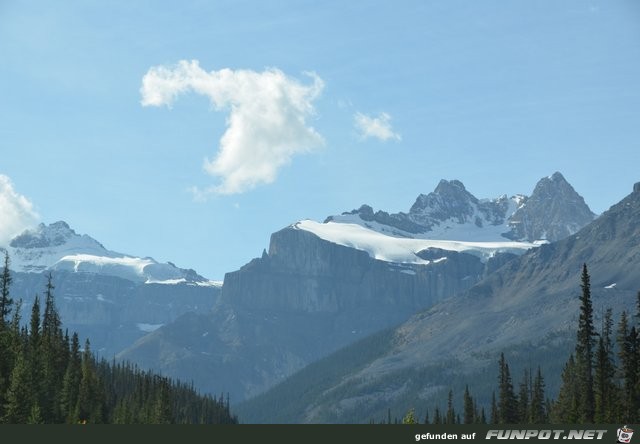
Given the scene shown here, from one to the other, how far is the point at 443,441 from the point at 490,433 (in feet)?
23.1

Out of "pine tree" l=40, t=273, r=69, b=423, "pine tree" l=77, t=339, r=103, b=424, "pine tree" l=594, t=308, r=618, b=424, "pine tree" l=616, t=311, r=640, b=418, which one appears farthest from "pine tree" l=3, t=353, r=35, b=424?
"pine tree" l=616, t=311, r=640, b=418

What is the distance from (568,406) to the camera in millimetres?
190875

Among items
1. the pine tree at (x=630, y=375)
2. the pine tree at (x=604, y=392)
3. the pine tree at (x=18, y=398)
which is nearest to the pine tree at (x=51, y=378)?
the pine tree at (x=18, y=398)

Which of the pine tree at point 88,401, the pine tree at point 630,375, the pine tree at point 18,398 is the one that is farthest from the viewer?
the pine tree at point 88,401

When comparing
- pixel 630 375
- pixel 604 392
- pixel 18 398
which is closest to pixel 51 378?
pixel 18 398

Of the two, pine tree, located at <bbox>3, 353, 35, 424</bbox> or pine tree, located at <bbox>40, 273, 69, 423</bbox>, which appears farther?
pine tree, located at <bbox>40, 273, 69, 423</bbox>

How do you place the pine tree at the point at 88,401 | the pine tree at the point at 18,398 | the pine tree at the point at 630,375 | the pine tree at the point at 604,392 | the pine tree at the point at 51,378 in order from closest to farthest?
1. the pine tree at the point at 18,398
2. the pine tree at the point at 630,375
3. the pine tree at the point at 604,392
4. the pine tree at the point at 51,378
5. the pine tree at the point at 88,401

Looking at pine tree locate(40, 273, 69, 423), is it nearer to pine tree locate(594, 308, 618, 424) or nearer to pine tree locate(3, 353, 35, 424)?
pine tree locate(3, 353, 35, 424)

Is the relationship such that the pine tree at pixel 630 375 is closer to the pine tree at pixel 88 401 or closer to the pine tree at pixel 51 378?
the pine tree at pixel 88 401

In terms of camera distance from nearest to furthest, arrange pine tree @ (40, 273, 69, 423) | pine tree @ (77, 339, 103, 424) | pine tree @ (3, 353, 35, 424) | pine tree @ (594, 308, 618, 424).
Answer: pine tree @ (3, 353, 35, 424) < pine tree @ (594, 308, 618, 424) < pine tree @ (40, 273, 69, 423) < pine tree @ (77, 339, 103, 424)

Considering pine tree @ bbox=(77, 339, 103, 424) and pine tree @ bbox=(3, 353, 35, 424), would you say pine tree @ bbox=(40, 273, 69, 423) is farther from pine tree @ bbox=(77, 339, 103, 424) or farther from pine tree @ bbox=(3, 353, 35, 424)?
pine tree @ bbox=(3, 353, 35, 424)

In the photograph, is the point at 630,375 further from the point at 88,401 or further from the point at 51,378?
the point at 51,378

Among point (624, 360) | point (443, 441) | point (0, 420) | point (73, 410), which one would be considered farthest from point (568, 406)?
point (443, 441)

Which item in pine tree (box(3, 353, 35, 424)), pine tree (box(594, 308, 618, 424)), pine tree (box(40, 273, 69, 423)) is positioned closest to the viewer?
pine tree (box(3, 353, 35, 424))
